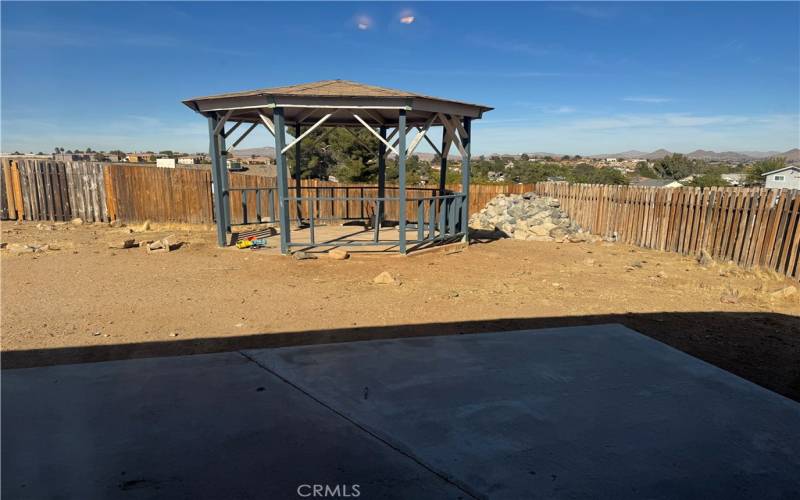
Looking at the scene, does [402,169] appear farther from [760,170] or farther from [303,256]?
[760,170]

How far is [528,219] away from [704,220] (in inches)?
219

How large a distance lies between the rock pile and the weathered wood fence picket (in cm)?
61

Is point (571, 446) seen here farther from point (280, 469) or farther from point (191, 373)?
point (191, 373)

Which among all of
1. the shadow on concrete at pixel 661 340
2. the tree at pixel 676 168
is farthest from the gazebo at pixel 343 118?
the tree at pixel 676 168

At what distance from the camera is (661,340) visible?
5574 mm

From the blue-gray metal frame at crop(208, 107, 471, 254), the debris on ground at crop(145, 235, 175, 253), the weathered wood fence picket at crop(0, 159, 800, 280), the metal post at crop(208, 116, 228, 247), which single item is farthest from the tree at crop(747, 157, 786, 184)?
the debris on ground at crop(145, 235, 175, 253)

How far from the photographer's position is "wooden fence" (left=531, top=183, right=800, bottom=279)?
8.95 m

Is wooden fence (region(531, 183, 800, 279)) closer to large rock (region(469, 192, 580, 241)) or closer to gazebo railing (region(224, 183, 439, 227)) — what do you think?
large rock (region(469, 192, 580, 241))

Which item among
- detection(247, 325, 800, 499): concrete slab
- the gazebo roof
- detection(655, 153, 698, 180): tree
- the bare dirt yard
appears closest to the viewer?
detection(247, 325, 800, 499): concrete slab

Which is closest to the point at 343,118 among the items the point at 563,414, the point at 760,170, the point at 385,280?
Answer: the point at 385,280

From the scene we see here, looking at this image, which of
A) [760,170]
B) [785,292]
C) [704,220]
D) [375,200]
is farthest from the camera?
[760,170]

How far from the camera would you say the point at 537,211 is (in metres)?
16.0

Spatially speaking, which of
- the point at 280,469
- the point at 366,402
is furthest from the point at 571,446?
the point at 280,469

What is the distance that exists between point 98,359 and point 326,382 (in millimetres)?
3004
